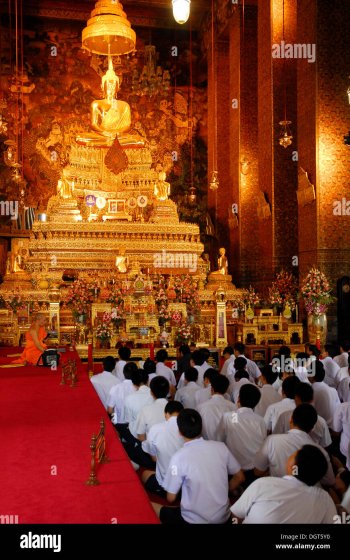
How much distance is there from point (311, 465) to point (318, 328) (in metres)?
7.60

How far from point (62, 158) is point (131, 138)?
3449 millimetres

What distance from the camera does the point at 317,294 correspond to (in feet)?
32.2

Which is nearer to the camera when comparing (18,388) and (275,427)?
(275,427)

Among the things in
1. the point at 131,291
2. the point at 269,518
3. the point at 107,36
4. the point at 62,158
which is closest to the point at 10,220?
the point at 62,158

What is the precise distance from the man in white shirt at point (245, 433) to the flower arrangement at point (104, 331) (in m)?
5.64

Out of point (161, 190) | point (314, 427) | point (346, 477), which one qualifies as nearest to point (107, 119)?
point (161, 190)

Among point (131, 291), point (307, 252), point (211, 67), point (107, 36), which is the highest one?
point (211, 67)

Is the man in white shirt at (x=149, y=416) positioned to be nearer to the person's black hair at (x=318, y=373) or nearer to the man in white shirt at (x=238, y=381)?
the man in white shirt at (x=238, y=381)

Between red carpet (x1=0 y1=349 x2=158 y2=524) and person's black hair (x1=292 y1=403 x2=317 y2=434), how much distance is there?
3.02 feet

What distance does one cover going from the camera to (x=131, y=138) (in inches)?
637

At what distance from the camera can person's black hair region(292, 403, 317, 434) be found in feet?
10.6

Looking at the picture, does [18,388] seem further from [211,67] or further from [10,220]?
[211,67]

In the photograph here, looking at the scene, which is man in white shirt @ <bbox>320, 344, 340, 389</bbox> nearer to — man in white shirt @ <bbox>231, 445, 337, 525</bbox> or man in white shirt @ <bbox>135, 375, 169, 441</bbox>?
man in white shirt @ <bbox>135, 375, 169, 441</bbox>

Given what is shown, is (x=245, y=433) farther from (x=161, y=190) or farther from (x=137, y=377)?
(x=161, y=190)
